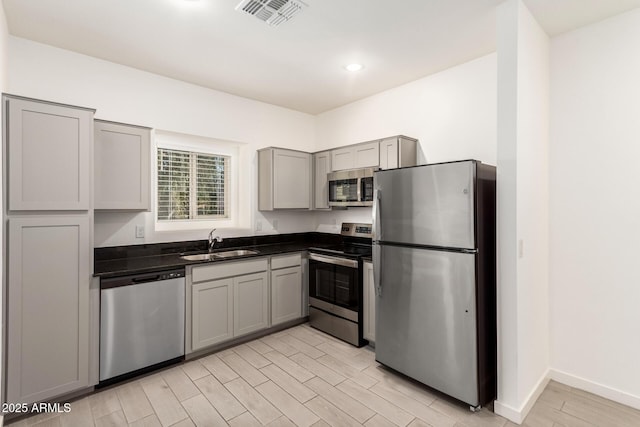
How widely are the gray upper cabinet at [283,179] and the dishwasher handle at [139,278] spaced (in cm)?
142

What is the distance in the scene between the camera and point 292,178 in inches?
159

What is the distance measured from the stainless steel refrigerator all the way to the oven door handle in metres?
0.57

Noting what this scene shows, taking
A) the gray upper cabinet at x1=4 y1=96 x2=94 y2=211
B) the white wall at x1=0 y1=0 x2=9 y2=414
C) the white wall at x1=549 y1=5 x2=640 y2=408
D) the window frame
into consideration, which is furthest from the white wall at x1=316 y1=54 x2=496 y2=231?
the white wall at x1=0 y1=0 x2=9 y2=414

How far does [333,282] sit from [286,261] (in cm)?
59

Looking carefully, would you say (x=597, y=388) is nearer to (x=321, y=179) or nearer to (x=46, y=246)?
(x=321, y=179)

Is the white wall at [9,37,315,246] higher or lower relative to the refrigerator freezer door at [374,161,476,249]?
higher

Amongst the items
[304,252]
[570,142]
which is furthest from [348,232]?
[570,142]

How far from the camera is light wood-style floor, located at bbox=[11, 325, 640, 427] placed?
2.09m

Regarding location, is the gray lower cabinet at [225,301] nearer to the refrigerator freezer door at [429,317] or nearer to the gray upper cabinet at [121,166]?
the gray upper cabinet at [121,166]

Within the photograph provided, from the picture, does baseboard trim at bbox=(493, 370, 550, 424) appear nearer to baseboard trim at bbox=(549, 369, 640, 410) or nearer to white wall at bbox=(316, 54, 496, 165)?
baseboard trim at bbox=(549, 369, 640, 410)

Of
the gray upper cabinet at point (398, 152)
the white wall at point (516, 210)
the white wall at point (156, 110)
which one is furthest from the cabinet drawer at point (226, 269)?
the white wall at point (516, 210)

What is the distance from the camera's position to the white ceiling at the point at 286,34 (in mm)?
2152

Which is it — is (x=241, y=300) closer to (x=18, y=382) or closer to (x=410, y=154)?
(x=18, y=382)

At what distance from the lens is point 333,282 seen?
3.43 meters
